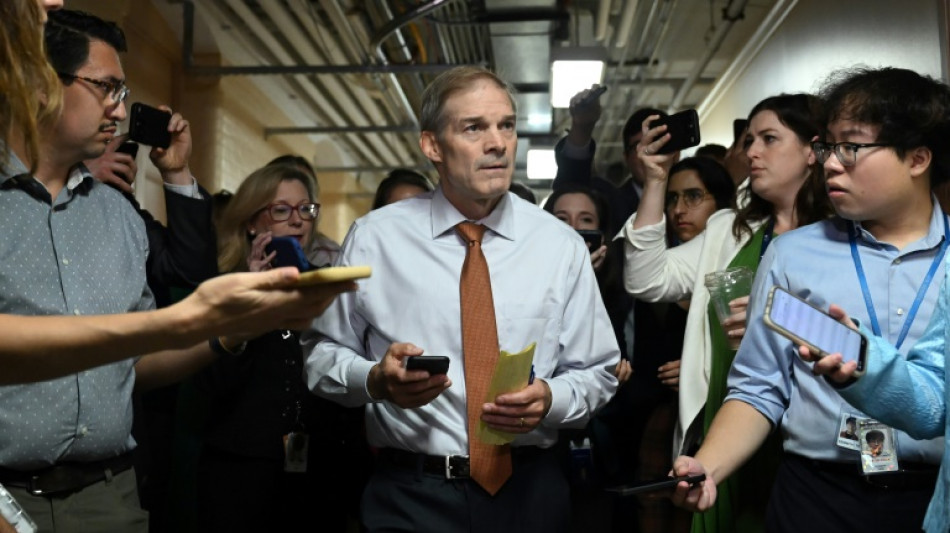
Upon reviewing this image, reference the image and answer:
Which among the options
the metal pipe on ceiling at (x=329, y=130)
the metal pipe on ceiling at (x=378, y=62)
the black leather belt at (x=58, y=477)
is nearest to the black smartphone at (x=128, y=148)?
the black leather belt at (x=58, y=477)

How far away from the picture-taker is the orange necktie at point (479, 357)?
2.16 metres

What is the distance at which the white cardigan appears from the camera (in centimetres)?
271

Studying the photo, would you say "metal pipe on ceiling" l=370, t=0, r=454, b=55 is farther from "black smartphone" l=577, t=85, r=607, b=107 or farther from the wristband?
the wristband

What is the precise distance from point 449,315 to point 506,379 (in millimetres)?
276

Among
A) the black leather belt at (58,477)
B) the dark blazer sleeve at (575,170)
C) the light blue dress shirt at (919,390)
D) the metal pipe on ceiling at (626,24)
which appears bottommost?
the black leather belt at (58,477)

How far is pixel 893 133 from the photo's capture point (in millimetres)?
2078

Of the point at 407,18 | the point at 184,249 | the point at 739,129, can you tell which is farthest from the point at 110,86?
the point at 407,18

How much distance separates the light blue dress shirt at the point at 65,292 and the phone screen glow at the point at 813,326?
142 cm

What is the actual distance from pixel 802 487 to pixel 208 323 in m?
1.38

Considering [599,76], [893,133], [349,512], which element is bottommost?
[349,512]

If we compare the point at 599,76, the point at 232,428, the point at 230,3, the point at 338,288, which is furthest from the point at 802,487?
the point at 230,3

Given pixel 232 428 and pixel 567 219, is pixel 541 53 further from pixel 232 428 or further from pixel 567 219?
pixel 232 428

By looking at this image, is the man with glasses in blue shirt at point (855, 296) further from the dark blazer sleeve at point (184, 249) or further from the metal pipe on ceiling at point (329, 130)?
the metal pipe on ceiling at point (329, 130)

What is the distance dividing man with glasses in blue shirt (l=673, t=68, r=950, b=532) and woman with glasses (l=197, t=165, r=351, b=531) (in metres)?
1.46
